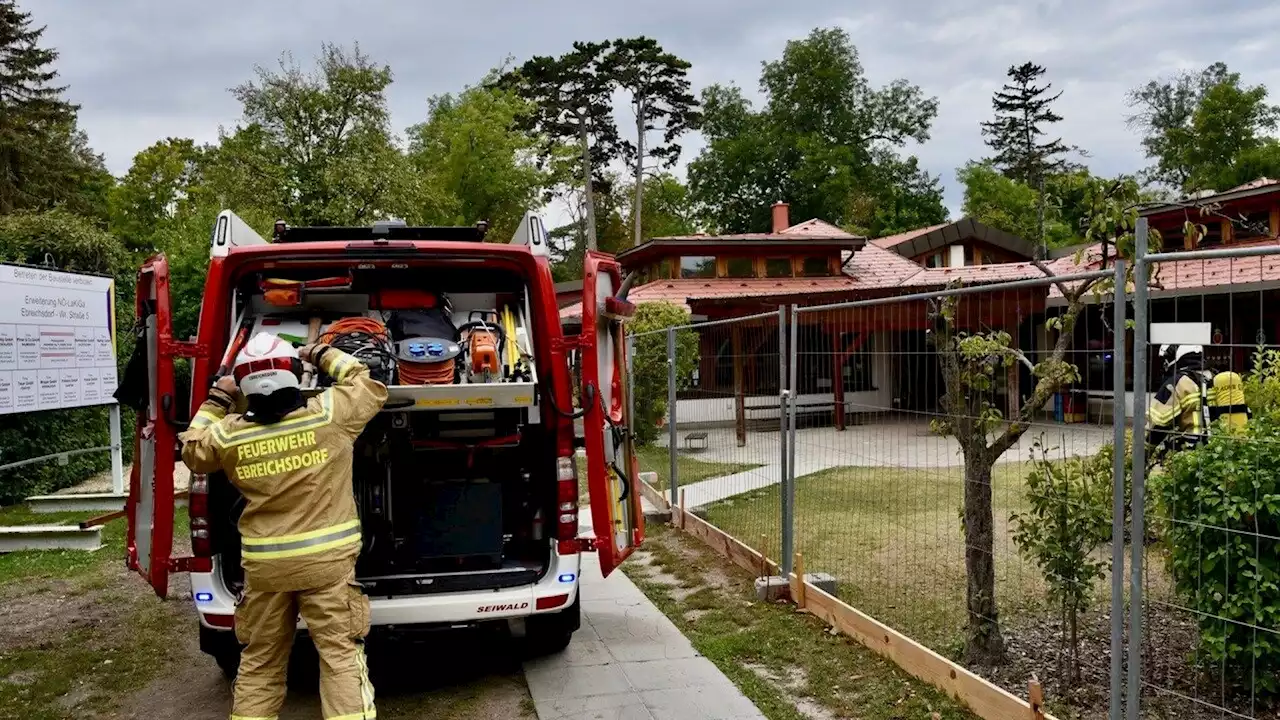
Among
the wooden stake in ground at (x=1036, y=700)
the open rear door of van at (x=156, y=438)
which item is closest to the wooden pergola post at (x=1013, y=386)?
the wooden stake in ground at (x=1036, y=700)

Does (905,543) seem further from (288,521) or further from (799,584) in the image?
(288,521)

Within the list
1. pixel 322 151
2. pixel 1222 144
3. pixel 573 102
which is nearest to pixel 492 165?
pixel 573 102

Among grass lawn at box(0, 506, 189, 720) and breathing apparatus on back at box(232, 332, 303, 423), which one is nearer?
breathing apparatus on back at box(232, 332, 303, 423)

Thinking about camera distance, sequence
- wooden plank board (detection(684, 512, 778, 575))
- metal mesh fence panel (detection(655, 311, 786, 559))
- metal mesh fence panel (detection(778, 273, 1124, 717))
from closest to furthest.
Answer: metal mesh fence panel (detection(778, 273, 1124, 717)), wooden plank board (detection(684, 512, 778, 575)), metal mesh fence panel (detection(655, 311, 786, 559))

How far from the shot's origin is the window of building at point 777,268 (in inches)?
1089

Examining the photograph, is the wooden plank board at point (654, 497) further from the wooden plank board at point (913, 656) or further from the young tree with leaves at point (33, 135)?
the young tree with leaves at point (33, 135)

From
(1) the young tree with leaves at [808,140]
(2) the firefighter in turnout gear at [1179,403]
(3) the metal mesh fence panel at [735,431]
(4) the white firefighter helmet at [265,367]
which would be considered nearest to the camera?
(2) the firefighter in turnout gear at [1179,403]

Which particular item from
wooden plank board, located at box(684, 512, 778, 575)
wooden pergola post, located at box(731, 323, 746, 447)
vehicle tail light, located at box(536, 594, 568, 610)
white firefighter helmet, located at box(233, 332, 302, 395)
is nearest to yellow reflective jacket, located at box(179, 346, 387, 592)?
white firefighter helmet, located at box(233, 332, 302, 395)

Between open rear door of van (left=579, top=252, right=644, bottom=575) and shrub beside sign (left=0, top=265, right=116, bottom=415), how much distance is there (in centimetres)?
677

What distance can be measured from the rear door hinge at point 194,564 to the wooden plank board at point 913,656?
11.4 ft

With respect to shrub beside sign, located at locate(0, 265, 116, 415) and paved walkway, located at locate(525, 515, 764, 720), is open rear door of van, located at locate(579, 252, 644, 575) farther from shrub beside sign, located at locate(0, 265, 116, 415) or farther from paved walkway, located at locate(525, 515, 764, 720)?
shrub beside sign, located at locate(0, 265, 116, 415)

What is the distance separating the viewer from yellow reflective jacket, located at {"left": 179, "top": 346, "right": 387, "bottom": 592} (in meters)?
4.14

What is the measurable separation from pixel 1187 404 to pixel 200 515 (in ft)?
14.9

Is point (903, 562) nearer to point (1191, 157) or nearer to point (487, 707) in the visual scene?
point (487, 707)
